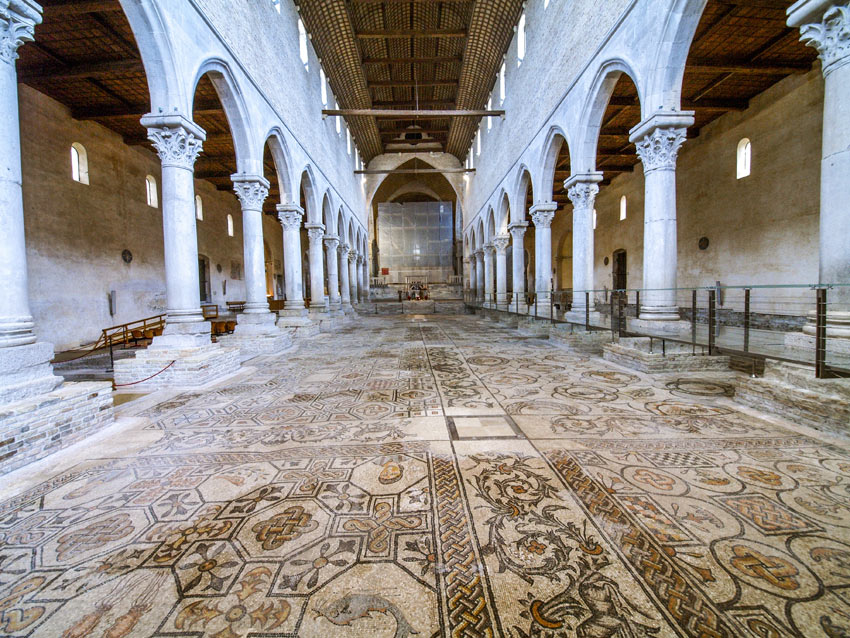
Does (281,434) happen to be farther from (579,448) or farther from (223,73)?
(223,73)

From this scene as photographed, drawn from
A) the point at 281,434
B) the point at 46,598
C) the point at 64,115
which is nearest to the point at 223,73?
the point at 64,115

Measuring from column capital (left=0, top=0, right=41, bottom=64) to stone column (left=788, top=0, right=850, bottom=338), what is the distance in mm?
7703

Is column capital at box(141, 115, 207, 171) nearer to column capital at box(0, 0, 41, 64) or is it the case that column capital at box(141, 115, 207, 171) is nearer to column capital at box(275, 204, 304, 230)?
column capital at box(0, 0, 41, 64)

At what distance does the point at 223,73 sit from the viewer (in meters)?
8.12

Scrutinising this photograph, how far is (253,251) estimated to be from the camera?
31.7ft

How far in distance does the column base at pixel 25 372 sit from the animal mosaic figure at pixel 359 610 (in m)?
3.83

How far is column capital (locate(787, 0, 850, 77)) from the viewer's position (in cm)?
376

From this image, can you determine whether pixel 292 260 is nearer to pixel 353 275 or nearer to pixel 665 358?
pixel 665 358

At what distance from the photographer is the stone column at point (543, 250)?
12127 mm

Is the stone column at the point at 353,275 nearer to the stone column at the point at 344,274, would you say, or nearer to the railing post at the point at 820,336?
the stone column at the point at 344,274

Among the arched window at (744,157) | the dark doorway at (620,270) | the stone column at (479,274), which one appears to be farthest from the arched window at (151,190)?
the dark doorway at (620,270)

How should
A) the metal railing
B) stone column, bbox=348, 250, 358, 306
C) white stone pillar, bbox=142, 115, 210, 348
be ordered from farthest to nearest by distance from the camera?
1. stone column, bbox=348, 250, 358, 306
2. white stone pillar, bbox=142, 115, 210, 348
3. the metal railing

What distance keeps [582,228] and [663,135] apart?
3.55 metres

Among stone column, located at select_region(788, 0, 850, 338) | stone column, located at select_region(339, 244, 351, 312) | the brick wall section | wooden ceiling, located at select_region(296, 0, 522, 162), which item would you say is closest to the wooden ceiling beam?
wooden ceiling, located at select_region(296, 0, 522, 162)
